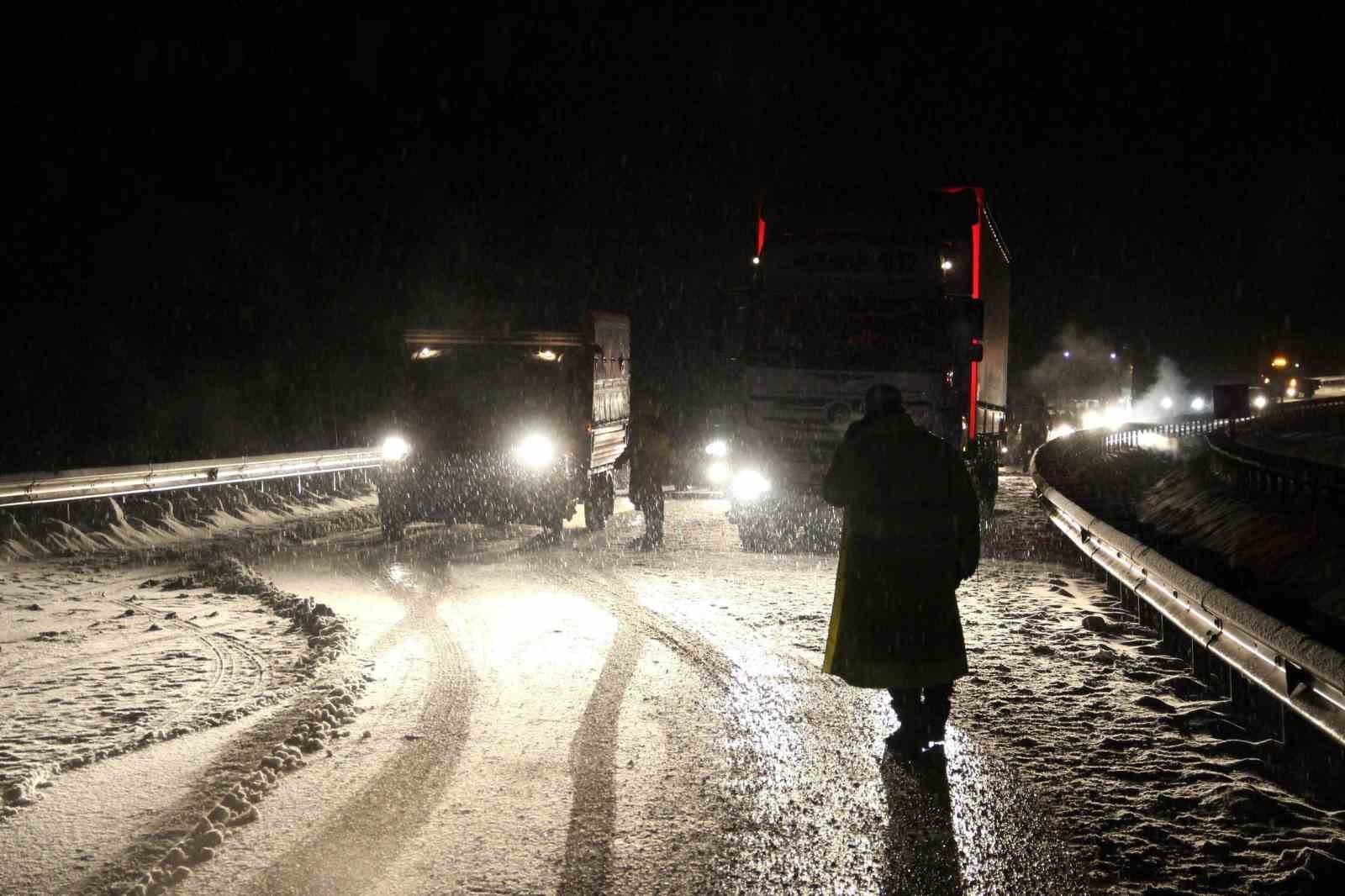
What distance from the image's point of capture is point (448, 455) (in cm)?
1590

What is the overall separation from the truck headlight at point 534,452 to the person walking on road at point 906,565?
33.1 feet

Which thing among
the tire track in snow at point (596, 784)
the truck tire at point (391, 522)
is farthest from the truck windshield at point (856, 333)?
the tire track in snow at point (596, 784)

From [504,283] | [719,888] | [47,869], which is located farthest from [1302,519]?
[504,283]

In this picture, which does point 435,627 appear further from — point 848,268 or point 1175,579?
point 848,268

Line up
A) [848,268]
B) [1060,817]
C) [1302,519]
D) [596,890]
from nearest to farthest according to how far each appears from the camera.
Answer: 1. [596,890]
2. [1060,817]
3. [1302,519]
4. [848,268]

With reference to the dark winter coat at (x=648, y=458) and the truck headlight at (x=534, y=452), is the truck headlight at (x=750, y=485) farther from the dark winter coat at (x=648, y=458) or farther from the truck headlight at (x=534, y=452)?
the truck headlight at (x=534, y=452)

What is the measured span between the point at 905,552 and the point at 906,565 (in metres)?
0.06

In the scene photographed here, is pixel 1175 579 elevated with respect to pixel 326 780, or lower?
elevated

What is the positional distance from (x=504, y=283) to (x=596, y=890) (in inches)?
2255

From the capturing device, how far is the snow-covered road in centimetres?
429

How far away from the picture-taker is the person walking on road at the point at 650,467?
601 inches

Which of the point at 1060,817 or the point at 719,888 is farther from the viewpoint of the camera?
the point at 1060,817

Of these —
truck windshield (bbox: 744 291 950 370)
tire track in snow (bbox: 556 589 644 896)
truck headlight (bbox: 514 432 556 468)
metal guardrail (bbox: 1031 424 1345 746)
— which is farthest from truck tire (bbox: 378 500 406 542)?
metal guardrail (bbox: 1031 424 1345 746)

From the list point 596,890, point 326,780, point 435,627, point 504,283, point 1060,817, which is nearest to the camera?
point 596,890
